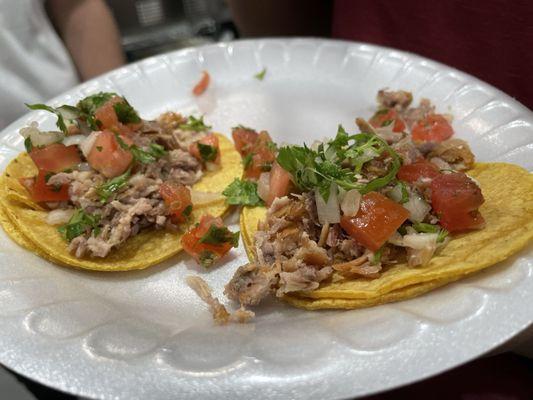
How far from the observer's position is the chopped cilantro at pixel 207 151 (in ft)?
10.0

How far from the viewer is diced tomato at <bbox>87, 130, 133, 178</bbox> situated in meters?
2.74

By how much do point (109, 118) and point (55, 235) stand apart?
738 mm

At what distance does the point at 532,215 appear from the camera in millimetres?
2145

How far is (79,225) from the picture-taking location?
8.43 ft

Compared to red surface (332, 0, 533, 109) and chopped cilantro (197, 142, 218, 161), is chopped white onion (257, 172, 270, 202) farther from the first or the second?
red surface (332, 0, 533, 109)

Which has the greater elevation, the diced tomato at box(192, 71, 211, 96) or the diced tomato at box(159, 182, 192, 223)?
the diced tomato at box(159, 182, 192, 223)

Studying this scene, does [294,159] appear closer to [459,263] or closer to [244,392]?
[459,263]

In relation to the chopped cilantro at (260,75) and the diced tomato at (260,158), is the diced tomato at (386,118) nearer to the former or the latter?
the diced tomato at (260,158)

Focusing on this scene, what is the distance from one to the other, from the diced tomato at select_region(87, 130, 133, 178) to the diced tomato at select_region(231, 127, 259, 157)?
716 millimetres

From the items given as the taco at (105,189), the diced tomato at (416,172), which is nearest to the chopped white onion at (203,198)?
the taco at (105,189)

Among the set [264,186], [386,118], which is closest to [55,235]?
[264,186]

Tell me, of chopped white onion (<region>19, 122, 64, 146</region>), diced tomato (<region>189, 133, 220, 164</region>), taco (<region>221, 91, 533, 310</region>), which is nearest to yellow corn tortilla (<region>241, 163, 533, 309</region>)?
taco (<region>221, 91, 533, 310</region>)

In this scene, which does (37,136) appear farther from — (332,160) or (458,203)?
(458,203)

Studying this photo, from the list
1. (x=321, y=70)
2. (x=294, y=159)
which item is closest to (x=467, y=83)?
(x=321, y=70)
